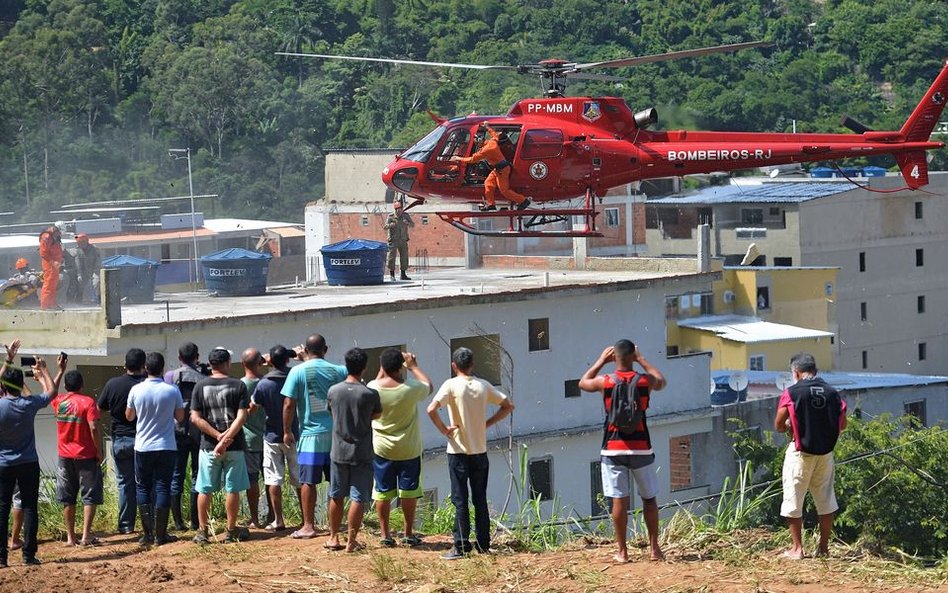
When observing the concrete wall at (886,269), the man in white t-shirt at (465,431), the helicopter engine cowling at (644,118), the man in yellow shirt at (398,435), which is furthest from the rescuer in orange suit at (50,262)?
the concrete wall at (886,269)

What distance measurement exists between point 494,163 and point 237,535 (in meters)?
11.3

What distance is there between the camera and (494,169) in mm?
24953

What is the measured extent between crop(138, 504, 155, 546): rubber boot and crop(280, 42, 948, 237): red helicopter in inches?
437

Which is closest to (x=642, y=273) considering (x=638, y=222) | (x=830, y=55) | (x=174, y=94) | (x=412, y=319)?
(x=412, y=319)

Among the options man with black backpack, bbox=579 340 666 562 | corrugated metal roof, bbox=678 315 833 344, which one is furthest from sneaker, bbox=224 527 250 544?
corrugated metal roof, bbox=678 315 833 344

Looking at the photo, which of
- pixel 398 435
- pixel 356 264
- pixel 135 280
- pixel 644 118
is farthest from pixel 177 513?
pixel 356 264

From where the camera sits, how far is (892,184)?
69938mm

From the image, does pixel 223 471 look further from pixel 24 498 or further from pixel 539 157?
pixel 539 157

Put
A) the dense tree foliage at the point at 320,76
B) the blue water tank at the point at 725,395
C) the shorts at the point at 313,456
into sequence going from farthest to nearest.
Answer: the dense tree foliage at the point at 320,76 → the blue water tank at the point at 725,395 → the shorts at the point at 313,456

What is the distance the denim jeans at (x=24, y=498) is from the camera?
13.9 metres

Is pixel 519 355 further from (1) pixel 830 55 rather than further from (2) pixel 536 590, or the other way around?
(1) pixel 830 55

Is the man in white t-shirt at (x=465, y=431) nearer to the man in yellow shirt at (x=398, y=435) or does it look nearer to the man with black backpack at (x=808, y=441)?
the man in yellow shirt at (x=398, y=435)

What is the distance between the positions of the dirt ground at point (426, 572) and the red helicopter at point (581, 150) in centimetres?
1140

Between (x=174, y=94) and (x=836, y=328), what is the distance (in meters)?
46.0
